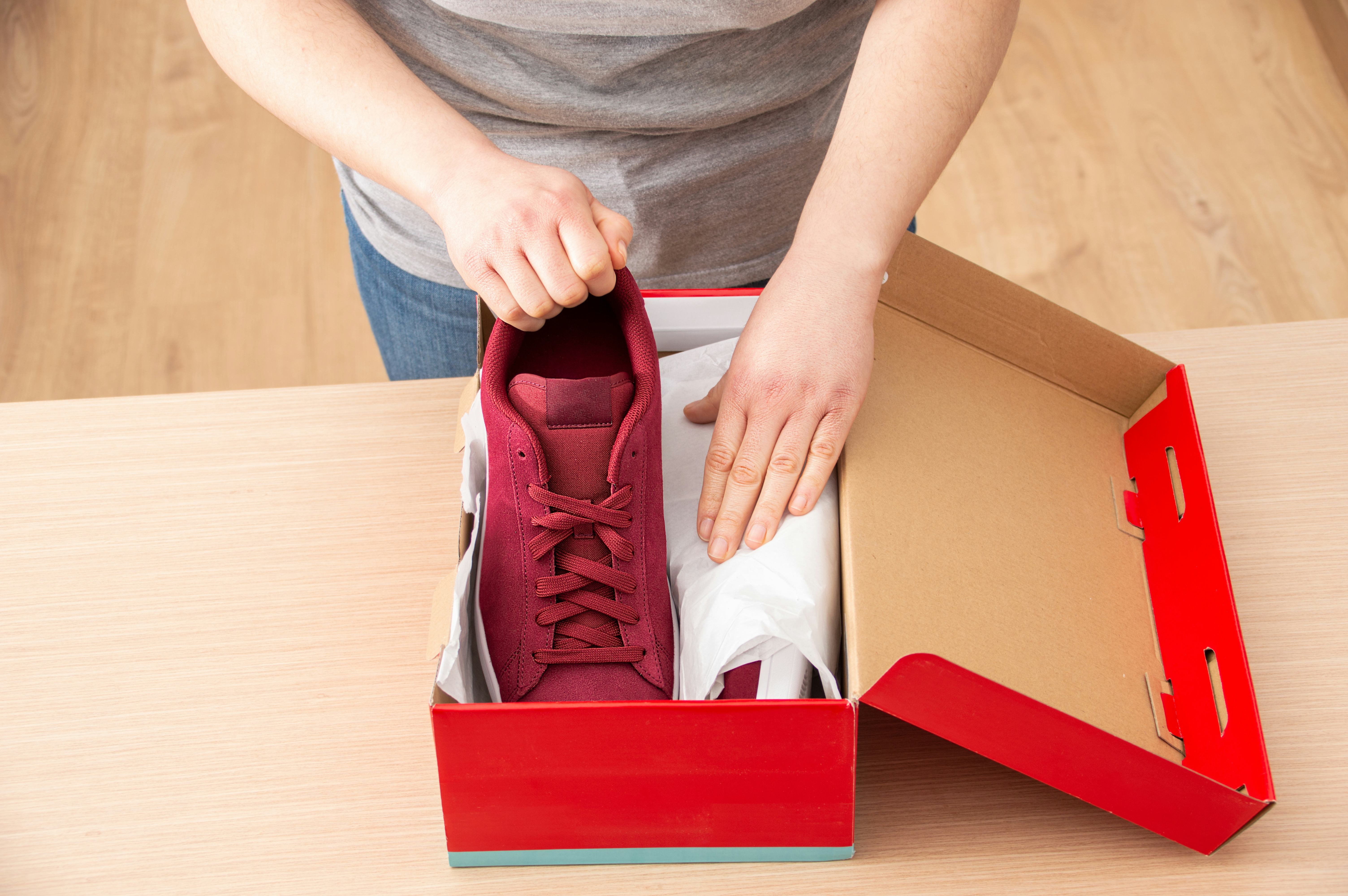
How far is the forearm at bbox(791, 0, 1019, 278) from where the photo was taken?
2.22 feet

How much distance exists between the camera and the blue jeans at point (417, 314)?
2.84ft

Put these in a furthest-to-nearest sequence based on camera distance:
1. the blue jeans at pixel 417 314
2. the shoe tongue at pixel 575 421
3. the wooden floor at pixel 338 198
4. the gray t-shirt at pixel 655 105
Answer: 1. the wooden floor at pixel 338 198
2. the blue jeans at pixel 417 314
3. the gray t-shirt at pixel 655 105
4. the shoe tongue at pixel 575 421

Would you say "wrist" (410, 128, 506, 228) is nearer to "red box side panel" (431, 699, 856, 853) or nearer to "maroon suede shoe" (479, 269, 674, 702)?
"maroon suede shoe" (479, 269, 674, 702)

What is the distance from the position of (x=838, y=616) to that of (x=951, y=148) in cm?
33

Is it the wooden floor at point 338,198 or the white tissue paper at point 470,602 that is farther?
the wooden floor at point 338,198

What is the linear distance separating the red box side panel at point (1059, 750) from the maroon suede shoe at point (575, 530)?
0.52ft

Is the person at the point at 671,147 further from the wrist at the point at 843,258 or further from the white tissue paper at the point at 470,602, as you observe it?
the white tissue paper at the point at 470,602

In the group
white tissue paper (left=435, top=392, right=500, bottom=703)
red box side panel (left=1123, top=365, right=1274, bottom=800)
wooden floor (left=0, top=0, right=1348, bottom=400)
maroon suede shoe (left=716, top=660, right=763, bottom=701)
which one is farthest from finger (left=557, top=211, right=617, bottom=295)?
wooden floor (left=0, top=0, right=1348, bottom=400)

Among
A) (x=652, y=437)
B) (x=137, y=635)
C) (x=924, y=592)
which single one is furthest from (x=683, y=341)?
(x=137, y=635)

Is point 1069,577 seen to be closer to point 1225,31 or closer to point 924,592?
point 924,592

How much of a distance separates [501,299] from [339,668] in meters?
0.25

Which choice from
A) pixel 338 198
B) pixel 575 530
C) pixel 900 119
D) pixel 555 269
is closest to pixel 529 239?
pixel 555 269

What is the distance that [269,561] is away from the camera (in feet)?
2.28

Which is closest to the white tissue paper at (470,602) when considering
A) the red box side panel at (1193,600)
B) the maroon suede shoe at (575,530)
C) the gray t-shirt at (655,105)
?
the maroon suede shoe at (575,530)
